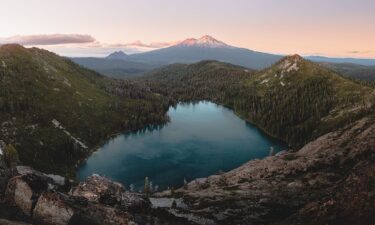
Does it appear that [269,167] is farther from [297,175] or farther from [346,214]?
[346,214]

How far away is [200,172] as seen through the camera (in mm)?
185625

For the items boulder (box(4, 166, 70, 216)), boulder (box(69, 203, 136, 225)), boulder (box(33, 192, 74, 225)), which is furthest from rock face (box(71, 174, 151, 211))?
boulder (box(33, 192, 74, 225))

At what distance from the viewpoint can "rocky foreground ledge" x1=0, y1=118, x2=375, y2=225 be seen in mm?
50953

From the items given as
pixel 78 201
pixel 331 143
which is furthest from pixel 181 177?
pixel 78 201

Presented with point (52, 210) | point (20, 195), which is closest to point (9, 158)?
point (20, 195)

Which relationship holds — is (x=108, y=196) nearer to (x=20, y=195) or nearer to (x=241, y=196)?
(x=20, y=195)

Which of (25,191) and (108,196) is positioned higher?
(25,191)

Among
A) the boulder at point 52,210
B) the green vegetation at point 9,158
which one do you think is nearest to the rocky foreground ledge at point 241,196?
the boulder at point 52,210

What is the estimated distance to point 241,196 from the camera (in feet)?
310

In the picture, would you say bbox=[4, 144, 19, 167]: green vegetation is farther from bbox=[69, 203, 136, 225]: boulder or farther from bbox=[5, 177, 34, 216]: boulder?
bbox=[69, 203, 136, 225]: boulder

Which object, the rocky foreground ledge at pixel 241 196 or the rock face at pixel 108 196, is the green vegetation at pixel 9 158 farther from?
the rock face at pixel 108 196

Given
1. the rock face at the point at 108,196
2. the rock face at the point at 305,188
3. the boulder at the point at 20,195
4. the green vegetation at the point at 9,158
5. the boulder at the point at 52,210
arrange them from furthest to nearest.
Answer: the green vegetation at the point at 9,158 → the rock face at the point at 108,196 → the rock face at the point at 305,188 → the boulder at the point at 20,195 → the boulder at the point at 52,210

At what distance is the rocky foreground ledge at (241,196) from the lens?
5095 cm

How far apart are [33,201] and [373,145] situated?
9266cm
